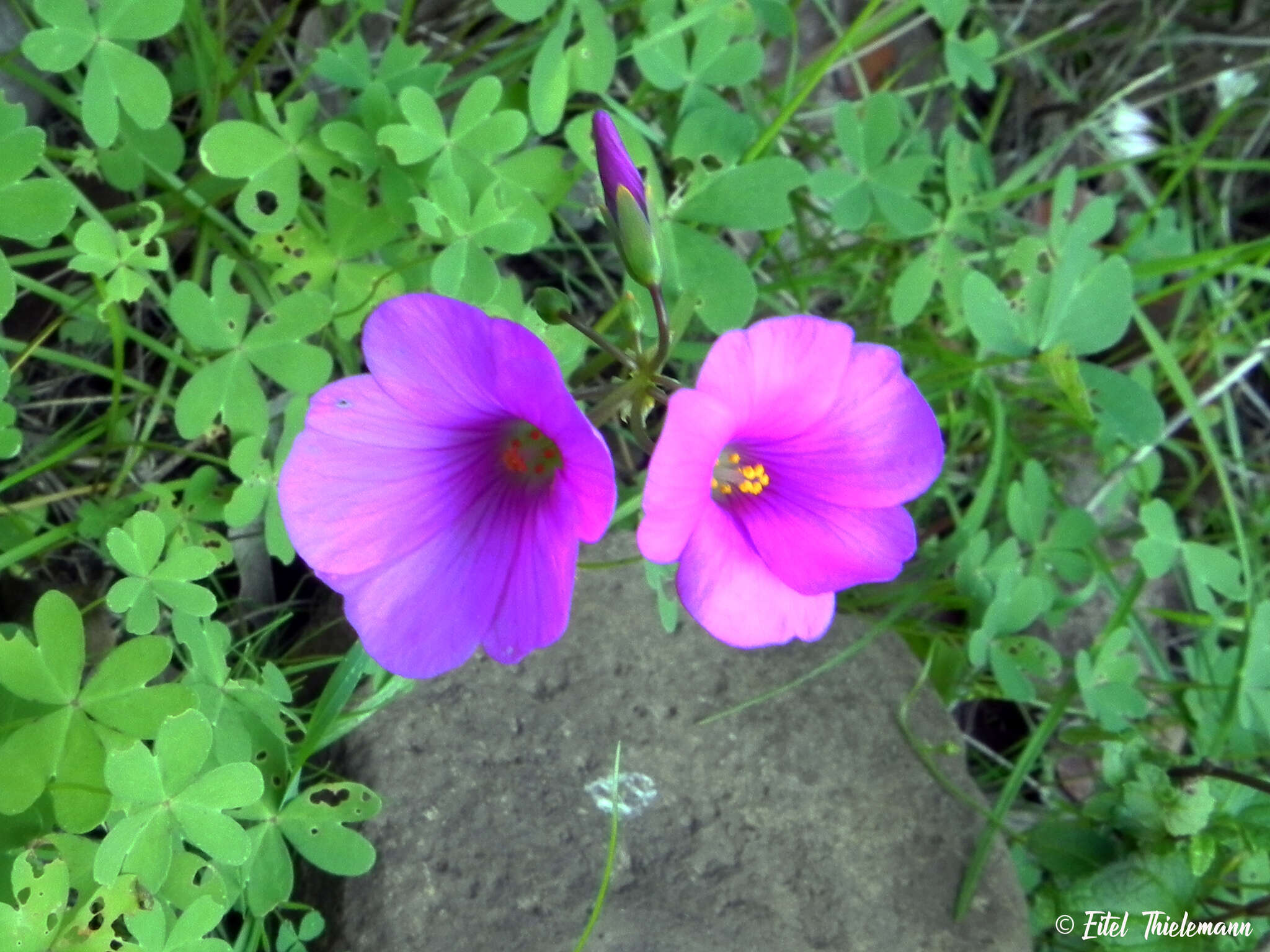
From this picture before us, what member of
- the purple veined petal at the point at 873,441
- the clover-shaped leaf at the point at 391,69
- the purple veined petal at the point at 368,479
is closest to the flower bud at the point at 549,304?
the purple veined petal at the point at 368,479

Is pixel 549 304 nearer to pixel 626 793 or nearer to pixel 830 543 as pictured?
pixel 830 543

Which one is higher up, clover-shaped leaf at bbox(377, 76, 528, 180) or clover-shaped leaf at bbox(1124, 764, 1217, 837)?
clover-shaped leaf at bbox(377, 76, 528, 180)

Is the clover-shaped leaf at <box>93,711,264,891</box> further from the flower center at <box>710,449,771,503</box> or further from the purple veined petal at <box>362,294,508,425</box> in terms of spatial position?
the flower center at <box>710,449,771,503</box>

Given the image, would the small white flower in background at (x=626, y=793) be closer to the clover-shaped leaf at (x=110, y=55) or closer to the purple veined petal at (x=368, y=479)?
the purple veined petal at (x=368, y=479)

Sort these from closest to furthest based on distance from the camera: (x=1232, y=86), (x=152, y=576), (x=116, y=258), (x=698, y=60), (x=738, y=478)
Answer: (x=738, y=478) < (x=152, y=576) < (x=116, y=258) < (x=698, y=60) < (x=1232, y=86)

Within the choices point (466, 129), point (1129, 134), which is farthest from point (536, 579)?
point (1129, 134)

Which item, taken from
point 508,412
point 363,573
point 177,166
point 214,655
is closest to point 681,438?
point 508,412

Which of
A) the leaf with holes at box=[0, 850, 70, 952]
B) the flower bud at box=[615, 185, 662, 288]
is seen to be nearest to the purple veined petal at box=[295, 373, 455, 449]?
the flower bud at box=[615, 185, 662, 288]
